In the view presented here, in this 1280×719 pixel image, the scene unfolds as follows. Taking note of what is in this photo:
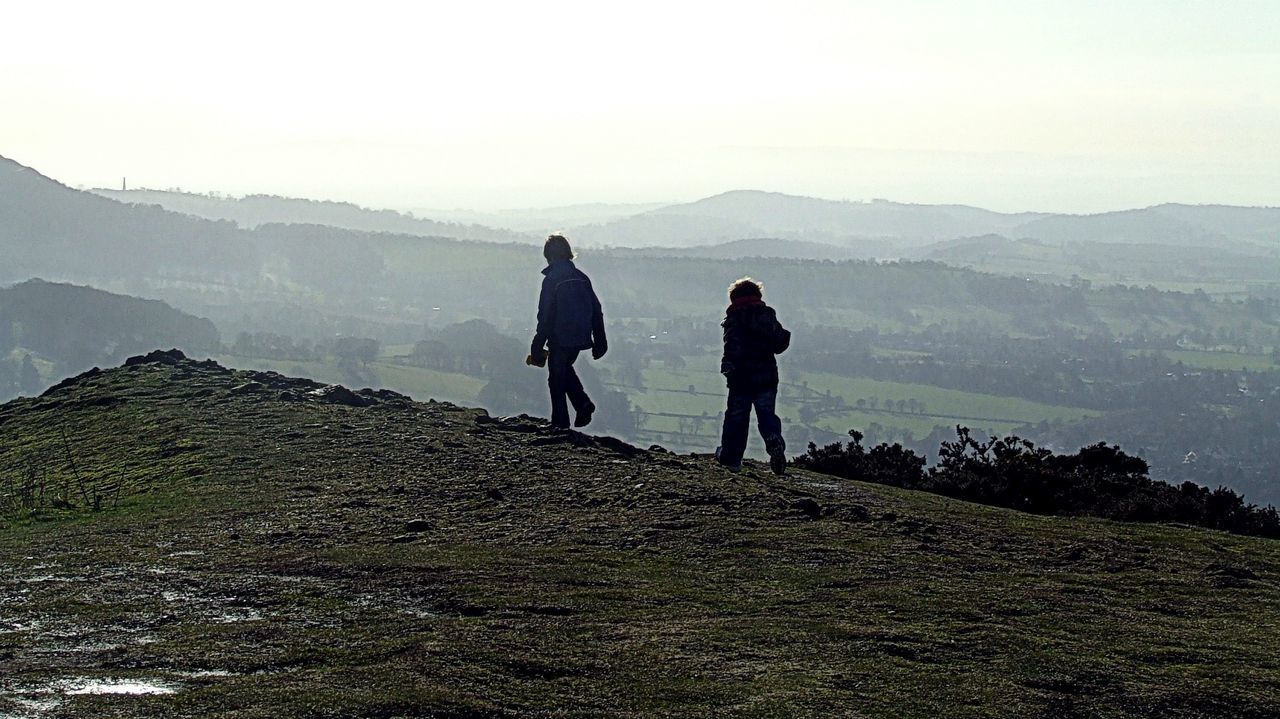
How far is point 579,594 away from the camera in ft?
21.8

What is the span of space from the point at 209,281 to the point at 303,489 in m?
163

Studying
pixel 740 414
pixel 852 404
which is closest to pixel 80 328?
pixel 852 404

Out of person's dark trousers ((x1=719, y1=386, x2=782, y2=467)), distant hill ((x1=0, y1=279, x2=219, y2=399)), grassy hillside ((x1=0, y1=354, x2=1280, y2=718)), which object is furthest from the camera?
distant hill ((x1=0, y1=279, x2=219, y2=399))

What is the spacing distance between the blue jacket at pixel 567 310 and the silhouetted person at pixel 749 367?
1669 mm

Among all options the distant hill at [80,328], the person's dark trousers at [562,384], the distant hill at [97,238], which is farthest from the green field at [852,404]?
the distant hill at [97,238]

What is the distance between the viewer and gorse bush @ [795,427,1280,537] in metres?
11.7

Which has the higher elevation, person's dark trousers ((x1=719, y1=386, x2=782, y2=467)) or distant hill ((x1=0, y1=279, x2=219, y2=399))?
person's dark trousers ((x1=719, y1=386, x2=782, y2=467))

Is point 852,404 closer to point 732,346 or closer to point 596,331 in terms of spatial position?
point 596,331

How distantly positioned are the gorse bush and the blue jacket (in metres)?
3.14

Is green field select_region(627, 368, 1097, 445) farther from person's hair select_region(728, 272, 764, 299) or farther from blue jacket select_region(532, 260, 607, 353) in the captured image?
person's hair select_region(728, 272, 764, 299)

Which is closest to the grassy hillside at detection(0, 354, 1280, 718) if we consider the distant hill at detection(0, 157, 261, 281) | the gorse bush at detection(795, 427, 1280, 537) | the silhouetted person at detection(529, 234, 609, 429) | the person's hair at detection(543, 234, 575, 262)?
the silhouetted person at detection(529, 234, 609, 429)

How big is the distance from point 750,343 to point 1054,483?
3.53 meters

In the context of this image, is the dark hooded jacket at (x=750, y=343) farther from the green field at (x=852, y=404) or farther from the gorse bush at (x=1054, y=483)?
the green field at (x=852, y=404)

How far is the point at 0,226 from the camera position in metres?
157
